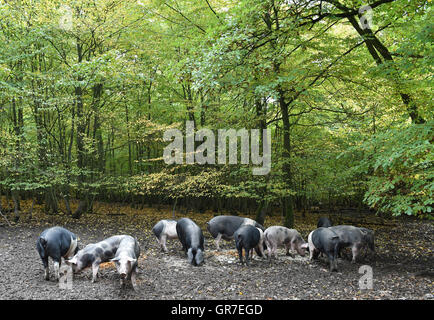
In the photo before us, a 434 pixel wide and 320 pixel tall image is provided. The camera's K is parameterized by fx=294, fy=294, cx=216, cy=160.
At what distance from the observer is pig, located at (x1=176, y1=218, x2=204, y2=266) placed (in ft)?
22.1

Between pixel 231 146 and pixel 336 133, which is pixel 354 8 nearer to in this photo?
pixel 336 133

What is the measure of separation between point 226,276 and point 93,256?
8.56ft

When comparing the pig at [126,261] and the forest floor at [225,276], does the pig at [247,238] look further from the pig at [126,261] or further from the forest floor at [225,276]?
the pig at [126,261]

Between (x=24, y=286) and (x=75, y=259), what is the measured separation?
91 cm

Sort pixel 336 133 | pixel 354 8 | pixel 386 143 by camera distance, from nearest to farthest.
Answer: pixel 386 143 < pixel 354 8 < pixel 336 133

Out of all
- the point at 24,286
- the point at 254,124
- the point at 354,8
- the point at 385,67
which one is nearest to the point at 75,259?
the point at 24,286

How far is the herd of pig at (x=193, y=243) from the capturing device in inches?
213

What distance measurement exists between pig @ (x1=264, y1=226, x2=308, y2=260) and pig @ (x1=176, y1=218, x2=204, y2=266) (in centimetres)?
170

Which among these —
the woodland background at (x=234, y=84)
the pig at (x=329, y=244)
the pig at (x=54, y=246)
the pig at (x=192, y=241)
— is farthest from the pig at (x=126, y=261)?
the pig at (x=329, y=244)

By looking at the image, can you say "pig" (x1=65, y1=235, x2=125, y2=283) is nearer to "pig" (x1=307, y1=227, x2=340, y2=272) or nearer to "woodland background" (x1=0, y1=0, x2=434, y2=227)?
"woodland background" (x1=0, y1=0, x2=434, y2=227)

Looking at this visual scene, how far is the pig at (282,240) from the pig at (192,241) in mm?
1704

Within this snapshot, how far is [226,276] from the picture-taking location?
6.00 metres

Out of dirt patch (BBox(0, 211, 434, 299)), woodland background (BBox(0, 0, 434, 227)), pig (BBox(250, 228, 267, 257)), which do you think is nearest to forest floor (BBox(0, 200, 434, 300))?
dirt patch (BBox(0, 211, 434, 299))

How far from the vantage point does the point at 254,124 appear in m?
10.3
